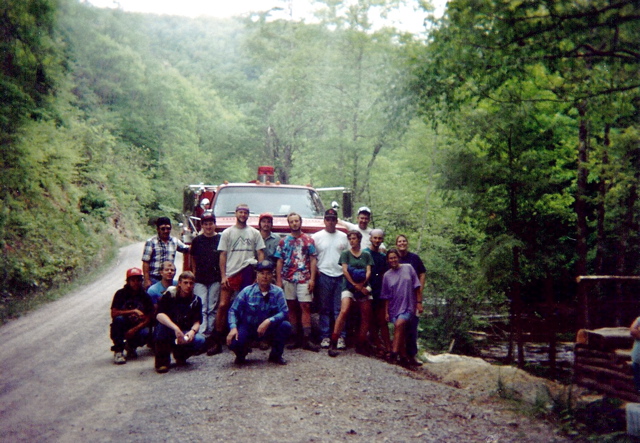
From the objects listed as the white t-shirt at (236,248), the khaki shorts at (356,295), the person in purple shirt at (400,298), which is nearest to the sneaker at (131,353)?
the white t-shirt at (236,248)

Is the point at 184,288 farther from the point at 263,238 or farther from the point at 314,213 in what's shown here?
the point at 314,213

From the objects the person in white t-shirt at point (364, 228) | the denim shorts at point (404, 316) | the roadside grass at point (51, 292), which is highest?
the person in white t-shirt at point (364, 228)

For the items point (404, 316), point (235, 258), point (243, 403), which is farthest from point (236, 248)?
point (243, 403)

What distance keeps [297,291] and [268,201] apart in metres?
2.48

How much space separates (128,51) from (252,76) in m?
12.4

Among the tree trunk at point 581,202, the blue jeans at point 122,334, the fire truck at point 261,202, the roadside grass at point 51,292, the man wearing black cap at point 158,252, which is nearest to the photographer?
the blue jeans at point 122,334

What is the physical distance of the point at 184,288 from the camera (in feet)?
25.7

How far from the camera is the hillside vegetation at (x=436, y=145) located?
25.8 ft

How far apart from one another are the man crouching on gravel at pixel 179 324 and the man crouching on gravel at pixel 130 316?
2.71ft

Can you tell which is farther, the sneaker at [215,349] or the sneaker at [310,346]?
the sneaker at [310,346]

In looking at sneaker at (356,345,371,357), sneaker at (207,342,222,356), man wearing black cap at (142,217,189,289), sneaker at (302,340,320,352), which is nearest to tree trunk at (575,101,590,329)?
sneaker at (356,345,371,357)

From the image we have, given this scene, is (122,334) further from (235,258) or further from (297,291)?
(297,291)

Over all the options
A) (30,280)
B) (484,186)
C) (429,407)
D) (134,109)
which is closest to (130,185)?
(134,109)

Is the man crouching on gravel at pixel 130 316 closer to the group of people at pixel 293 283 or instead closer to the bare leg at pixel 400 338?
the group of people at pixel 293 283
